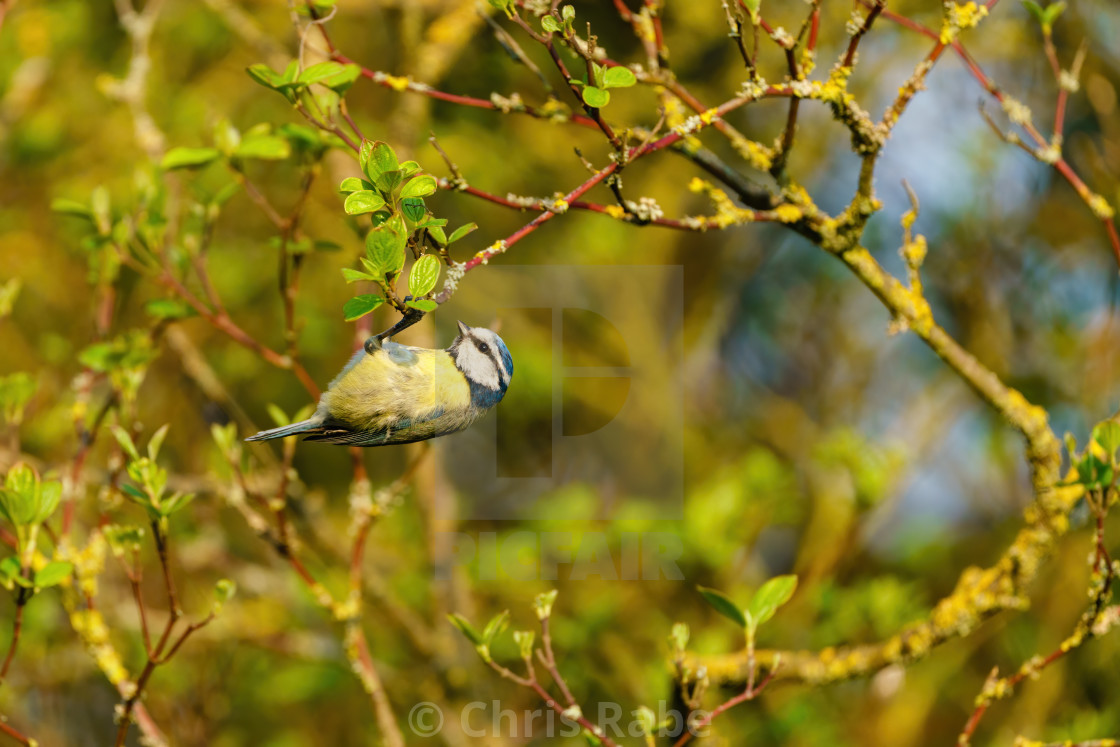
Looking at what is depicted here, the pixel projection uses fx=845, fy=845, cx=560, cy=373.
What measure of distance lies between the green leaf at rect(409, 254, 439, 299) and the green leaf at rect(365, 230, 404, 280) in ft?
0.14

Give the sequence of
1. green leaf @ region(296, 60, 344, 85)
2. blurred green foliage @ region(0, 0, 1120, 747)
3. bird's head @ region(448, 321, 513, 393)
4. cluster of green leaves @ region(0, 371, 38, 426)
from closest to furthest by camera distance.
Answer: green leaf @ region(296, 60, 344, 85) → bird's head @ region(448, 321, 513, 393) → cluster of green leaves @ region(0, 371, 38, 426) → blurred green foliage @ region(0, 0, 1120, 747)

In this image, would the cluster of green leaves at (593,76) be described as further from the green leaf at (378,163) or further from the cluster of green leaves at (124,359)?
the cluster of green leaves at (124,359)

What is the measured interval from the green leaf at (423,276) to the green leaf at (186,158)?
0.72m

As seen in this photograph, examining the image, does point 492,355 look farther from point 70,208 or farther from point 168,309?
point 70,208

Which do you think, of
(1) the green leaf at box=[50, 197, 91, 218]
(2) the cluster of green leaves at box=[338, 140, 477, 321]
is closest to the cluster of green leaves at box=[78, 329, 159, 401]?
(1) the green leaf at box=[50, 197, 91, 218]

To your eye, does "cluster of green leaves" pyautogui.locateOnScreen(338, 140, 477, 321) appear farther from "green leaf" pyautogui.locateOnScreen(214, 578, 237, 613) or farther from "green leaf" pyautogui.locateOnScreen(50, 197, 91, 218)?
"green leaf" pyautogui.locateOnScreen(50, 197, 91, 218)

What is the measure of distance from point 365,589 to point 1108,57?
3.16 m

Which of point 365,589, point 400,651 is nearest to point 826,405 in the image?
point 400,651

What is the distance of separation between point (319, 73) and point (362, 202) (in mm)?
371

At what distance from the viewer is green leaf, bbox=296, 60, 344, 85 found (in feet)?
3.90

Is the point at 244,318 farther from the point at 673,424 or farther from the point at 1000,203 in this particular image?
the point at 1000,203

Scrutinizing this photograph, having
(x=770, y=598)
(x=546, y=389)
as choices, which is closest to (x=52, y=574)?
(x=770, y=598)

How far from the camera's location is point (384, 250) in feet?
3.10

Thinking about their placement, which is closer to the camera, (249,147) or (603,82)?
(603,82)
